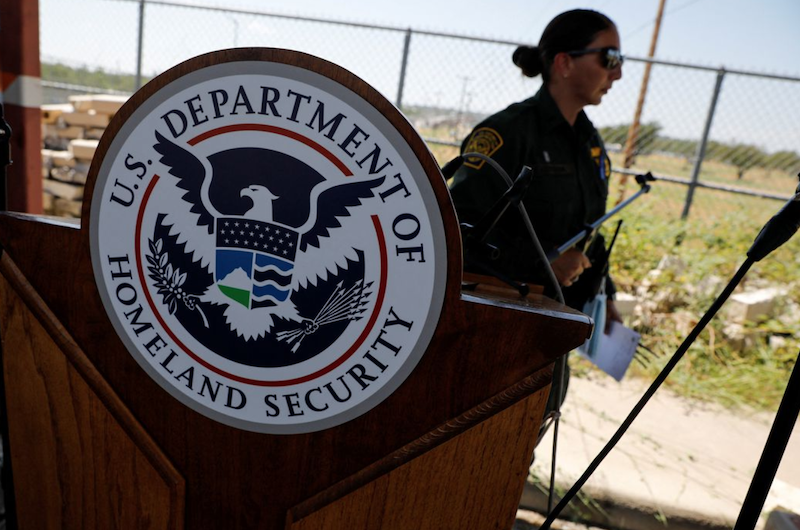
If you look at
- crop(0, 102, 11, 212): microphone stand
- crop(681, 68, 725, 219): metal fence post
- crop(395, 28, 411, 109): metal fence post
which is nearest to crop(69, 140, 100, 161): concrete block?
crop(395, 28, 411, 109): metal fence post

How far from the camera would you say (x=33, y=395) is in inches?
36.5

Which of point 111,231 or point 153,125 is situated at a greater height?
point 153,125

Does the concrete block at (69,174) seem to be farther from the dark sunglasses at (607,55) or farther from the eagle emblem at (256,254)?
the eagle emblem at (256,254)

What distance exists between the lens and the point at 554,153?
1693 mm

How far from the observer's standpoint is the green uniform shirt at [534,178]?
1.51m

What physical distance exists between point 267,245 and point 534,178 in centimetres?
103

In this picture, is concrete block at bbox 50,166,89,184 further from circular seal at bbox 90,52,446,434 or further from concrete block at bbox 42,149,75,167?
circular seal at bbox 90,52,446,434

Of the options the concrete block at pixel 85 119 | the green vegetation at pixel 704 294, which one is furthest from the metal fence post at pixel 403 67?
the concrete block at pixel 85 119

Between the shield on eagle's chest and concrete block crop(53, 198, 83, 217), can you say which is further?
concrete block crop(53, 198, 83, 217)

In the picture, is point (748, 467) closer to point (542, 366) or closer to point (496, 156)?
point (496, 156)

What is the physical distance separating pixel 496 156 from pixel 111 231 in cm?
103

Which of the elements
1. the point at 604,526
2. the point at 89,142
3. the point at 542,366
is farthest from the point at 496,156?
the point at 89,142

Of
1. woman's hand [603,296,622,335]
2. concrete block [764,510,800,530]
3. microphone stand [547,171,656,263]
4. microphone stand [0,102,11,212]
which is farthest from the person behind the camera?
woman's hand [603,296,622,335]

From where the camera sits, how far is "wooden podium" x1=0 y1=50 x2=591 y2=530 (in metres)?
0.77
